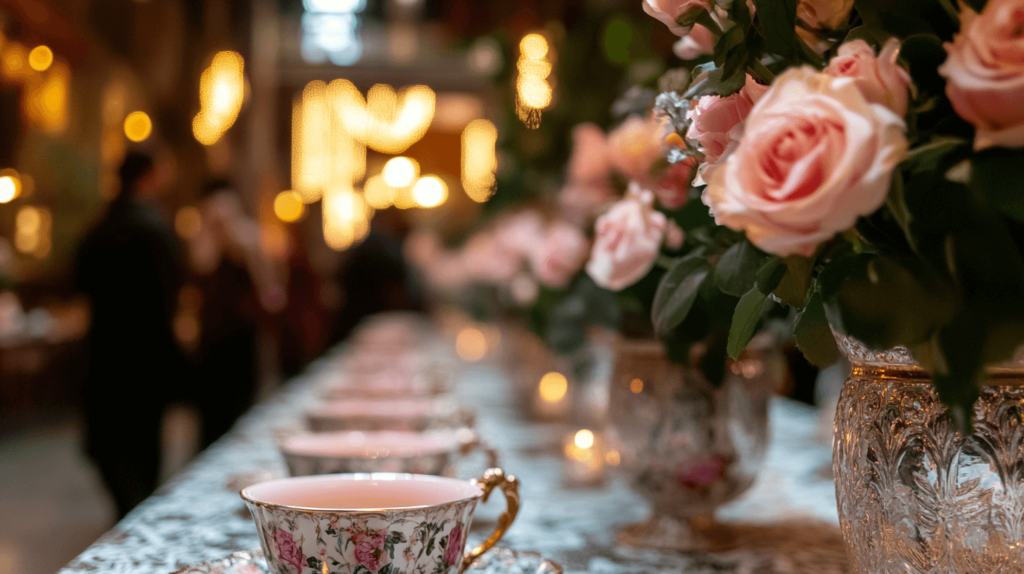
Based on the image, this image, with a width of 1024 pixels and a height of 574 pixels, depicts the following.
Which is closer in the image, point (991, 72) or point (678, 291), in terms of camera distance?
point (991, 72)

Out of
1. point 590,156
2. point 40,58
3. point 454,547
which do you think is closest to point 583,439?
point 590,156

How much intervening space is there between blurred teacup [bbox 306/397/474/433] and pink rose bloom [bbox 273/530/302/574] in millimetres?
477

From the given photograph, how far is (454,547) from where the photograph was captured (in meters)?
0.64

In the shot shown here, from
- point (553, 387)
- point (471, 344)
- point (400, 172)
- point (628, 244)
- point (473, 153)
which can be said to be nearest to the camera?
point (628, 244)

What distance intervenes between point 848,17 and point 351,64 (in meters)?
13.2

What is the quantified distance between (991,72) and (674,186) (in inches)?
19.1

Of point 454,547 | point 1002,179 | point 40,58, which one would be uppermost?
point 40,58

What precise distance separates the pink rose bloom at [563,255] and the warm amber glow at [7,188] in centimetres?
643

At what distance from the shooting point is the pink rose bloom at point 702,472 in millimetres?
912

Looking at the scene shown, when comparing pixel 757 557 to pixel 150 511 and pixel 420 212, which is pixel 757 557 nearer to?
pixel 150 511

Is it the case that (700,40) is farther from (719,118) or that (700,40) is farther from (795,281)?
(795,281)

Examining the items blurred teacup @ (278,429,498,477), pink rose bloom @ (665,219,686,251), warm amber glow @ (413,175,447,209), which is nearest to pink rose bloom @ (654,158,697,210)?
pink rose bloom @ (665,219,686,251)

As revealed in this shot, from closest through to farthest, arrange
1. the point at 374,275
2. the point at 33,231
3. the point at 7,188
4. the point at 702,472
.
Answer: the point at 702,472 → the point at 374,275 → the point at 7,188 → the point at 33,231

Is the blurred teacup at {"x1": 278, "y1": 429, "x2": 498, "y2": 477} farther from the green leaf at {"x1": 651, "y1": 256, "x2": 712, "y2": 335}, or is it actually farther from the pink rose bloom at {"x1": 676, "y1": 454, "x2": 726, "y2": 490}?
the green leaf at {"x1": 651, "y1": 256, "x2": 712, "y2": 335}
